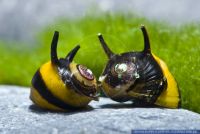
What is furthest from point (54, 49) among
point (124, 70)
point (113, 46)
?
point (113, 46)

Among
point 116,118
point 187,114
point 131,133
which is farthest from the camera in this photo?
point 187,114

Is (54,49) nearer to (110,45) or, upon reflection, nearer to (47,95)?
(47,95)

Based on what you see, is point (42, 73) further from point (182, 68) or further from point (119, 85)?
point (182, 68)

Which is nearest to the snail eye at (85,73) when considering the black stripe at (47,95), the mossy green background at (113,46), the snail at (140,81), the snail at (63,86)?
the snail at (63,86)

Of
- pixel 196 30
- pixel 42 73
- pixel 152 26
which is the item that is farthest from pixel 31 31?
pixel 42 73

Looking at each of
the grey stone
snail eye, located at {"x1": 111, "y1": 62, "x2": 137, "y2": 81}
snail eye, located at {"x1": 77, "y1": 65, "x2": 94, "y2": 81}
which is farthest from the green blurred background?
snail eye, located at {"x1": 77, "y1": 65, "x2": 94, "y2": 81}

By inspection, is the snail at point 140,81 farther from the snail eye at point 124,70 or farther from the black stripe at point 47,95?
the black stripe at point 47,95

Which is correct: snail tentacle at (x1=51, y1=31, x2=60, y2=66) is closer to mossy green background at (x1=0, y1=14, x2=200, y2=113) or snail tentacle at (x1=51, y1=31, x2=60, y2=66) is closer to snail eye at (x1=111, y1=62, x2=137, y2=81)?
snail eye at (x1=111, y1=62, x2=137, y2=81)
